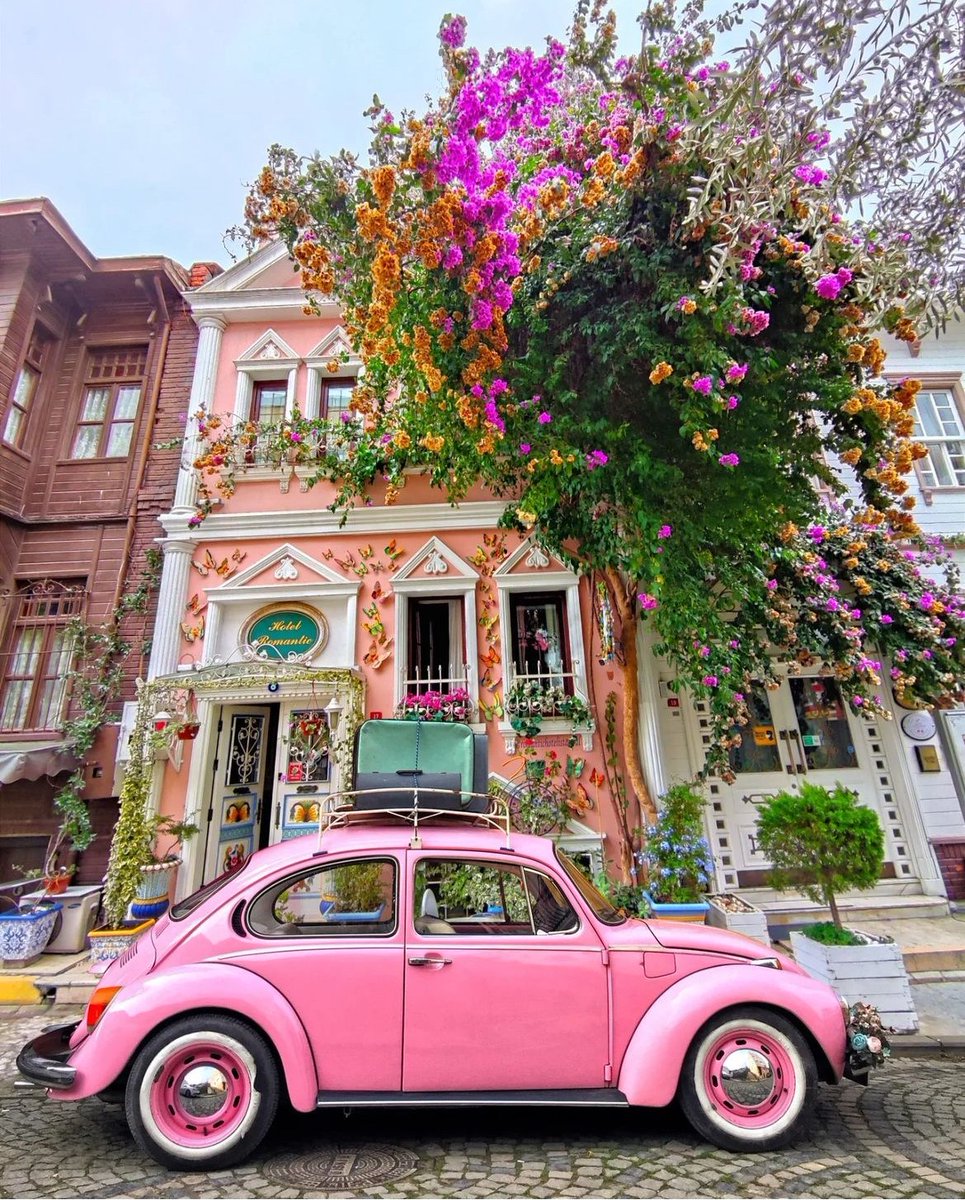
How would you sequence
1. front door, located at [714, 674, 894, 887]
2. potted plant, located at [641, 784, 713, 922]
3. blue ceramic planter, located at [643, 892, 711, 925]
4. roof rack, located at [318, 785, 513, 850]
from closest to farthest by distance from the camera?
roof rack, located at [318, 785, 513, 850], blue ceramic planter, located at [643, 892, 711, 925], potted plant, located at [641, 784, 713, 922], front door, located at [714, 674, 894, 887]

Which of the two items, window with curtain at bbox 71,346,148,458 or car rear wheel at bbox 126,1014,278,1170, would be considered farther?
window with curtain at bbox 71,346,148,458

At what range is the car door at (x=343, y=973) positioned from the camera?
301 cm

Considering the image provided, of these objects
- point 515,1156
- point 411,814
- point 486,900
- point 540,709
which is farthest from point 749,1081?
point 540,709

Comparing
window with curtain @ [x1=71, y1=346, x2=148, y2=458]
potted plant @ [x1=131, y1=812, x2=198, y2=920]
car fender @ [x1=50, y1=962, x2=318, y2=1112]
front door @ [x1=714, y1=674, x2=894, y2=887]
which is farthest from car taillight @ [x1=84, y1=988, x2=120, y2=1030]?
window with curtain @ [x1=71, y1=346, x2=148, y2=458]

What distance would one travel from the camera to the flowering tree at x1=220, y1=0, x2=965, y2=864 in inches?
170

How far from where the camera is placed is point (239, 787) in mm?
7727

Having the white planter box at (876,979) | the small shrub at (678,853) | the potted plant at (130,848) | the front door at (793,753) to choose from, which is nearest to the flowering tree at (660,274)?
the small shrub at (678,853)

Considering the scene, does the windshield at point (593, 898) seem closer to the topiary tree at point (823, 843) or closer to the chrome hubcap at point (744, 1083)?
the chrome hubcap at point (744, 1083)

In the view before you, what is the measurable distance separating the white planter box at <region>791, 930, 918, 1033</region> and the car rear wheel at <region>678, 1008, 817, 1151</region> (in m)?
1.69

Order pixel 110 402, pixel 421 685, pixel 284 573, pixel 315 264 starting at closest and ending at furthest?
pixel 315 264
pixel 421 685
pixel 284 573
pixel 110 402

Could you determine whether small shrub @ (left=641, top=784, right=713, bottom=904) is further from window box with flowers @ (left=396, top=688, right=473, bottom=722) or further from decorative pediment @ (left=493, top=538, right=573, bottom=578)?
decorative pediment @ (left=493, top=538, right=573, bottom=578)

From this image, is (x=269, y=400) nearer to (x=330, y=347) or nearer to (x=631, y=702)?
(x=330, y=347)

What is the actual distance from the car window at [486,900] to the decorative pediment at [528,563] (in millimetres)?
4697

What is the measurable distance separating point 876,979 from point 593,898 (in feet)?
9.06
